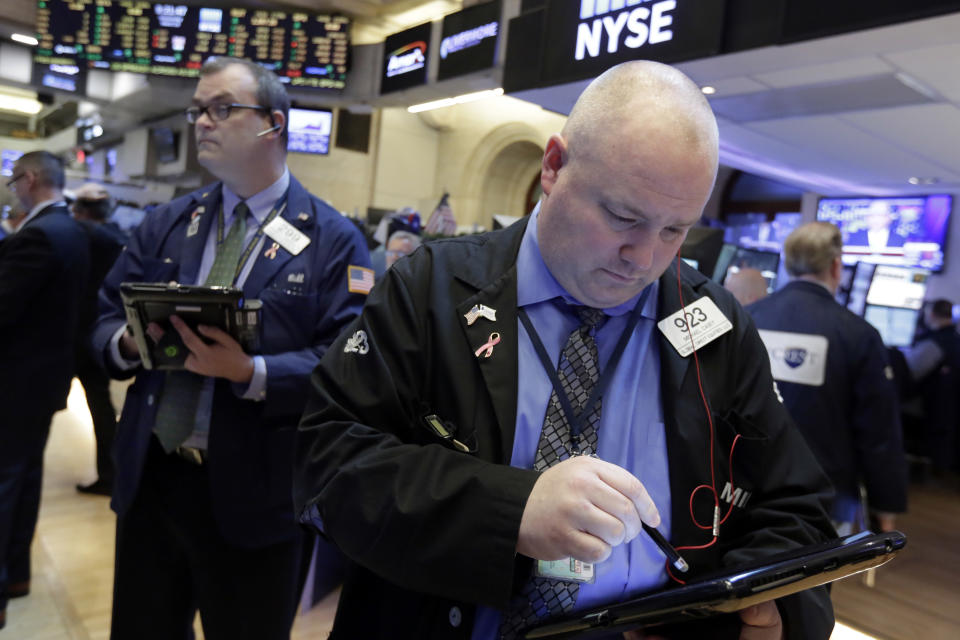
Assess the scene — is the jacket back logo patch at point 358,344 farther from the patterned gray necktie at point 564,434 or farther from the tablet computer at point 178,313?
the tablet computer at point 178,313

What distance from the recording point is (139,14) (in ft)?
25.7

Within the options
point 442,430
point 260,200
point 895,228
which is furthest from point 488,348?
point 895,228

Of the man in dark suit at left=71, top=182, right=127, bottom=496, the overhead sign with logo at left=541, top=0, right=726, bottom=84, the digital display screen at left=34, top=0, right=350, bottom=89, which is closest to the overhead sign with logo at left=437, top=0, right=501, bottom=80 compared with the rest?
the digital display screen at left=34, top=0, right=350, bottom=89

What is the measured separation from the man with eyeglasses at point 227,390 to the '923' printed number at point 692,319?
932 mm

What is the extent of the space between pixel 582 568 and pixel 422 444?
11.0 inches

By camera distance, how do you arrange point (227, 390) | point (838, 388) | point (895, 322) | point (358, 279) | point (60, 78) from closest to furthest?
point (227, 390) → point (358, 279) → point (838, 388) → point (895, 322) → point (60, 78)

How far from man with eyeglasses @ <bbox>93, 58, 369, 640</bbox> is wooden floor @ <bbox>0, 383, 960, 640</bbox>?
128 centimetres

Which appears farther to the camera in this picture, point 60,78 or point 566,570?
point 60,78

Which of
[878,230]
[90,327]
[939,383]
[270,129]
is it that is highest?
[878,230]

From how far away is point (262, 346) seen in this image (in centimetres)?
171

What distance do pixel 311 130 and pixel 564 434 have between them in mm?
8628

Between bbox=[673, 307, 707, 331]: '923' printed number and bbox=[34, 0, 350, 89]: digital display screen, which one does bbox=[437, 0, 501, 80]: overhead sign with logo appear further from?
bbox=[673, 307, 707, 331]: '923' printed number

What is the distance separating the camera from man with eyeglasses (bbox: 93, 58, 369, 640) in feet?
5.32

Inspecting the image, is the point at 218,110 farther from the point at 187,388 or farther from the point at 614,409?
the point at 614,409
